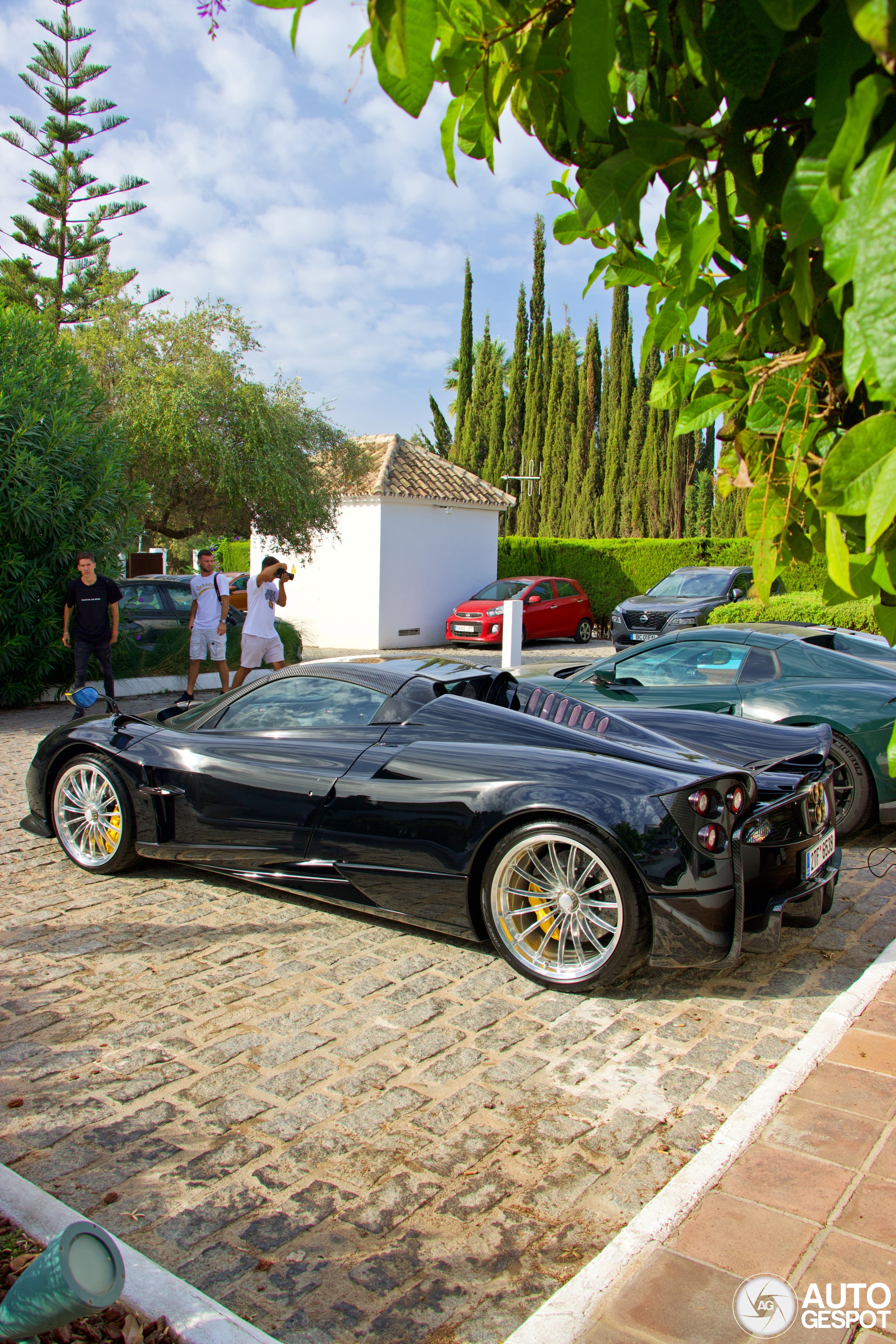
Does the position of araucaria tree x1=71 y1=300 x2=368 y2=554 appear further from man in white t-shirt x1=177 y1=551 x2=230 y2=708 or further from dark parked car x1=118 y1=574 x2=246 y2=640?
man in white t-shirt x1=177 y1=551 x2=230 y2=708

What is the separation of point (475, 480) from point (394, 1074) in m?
25.2

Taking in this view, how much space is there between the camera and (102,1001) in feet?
13.1

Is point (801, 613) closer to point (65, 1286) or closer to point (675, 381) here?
point (675, 381)

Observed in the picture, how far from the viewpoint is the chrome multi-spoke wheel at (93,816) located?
545 centimetres

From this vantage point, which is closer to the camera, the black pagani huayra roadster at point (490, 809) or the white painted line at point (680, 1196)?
the white painted line at point (680, 1196)

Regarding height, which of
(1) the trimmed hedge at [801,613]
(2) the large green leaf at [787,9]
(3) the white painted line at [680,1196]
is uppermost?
(2) the large green leaf at [787,9]

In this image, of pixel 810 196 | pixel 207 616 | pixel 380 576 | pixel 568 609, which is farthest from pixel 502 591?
pixel 810 196

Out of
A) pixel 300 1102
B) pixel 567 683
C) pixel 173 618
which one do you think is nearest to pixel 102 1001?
pixel 300 1102

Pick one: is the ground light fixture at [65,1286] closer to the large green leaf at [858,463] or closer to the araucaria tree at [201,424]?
the large green leaf at [858,463]

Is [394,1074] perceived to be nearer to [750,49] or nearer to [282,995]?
[282,995]

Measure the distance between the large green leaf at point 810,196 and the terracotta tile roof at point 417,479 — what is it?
71.5ft

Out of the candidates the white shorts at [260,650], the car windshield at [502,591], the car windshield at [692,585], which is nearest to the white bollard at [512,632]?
the car windshield at [692,585]

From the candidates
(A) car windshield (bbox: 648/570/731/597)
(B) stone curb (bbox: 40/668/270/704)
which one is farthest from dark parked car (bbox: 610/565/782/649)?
(B) stone curb (bbox: 40/668/270/704)

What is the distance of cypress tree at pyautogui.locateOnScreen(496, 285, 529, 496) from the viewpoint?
43344 millimetres
